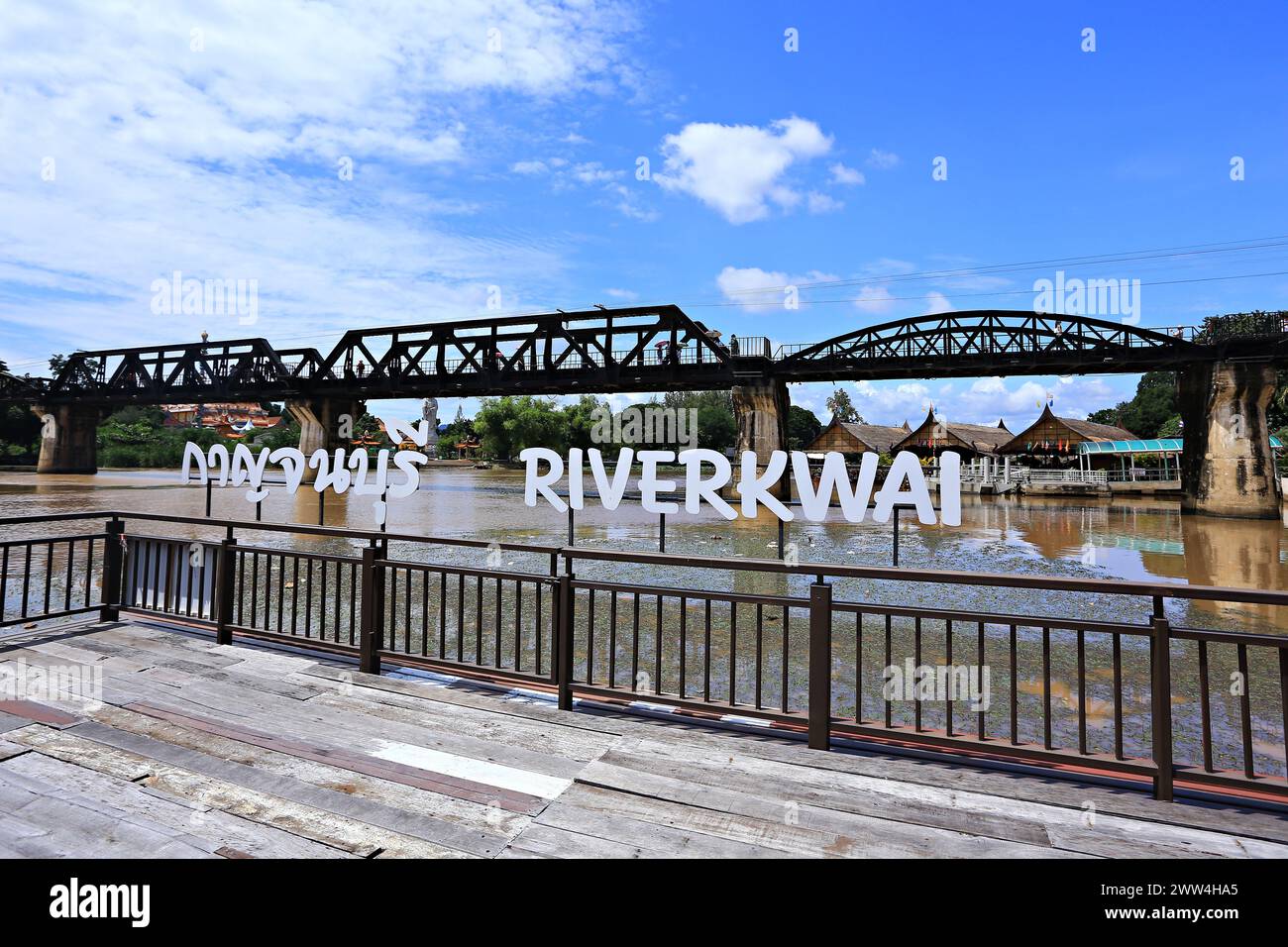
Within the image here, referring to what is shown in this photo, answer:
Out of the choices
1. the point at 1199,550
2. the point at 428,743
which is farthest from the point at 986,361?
the point at 428,743

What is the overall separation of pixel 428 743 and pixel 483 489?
49.4m

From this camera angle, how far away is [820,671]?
4.12m

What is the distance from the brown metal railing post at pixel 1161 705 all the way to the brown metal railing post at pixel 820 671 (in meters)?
1.69

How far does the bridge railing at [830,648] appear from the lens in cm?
363

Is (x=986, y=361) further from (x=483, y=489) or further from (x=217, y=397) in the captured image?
(x=217, y=397)

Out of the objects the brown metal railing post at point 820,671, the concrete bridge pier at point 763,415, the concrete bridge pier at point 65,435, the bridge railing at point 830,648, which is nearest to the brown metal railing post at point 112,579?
the bridge railing at point 830,648

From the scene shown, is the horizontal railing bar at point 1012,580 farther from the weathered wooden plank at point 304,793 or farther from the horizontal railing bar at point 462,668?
the weathered wooden plank at point 304,793

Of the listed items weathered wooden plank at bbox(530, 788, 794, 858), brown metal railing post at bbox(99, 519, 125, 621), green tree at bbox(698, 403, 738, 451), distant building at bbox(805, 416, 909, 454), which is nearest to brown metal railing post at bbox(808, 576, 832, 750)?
weathered wooden plank at bbox(530, 788, 794, 858)

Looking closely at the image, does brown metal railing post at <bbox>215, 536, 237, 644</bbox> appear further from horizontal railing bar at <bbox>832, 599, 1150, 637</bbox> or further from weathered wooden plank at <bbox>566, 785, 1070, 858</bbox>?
horizontal railing bar at <bbox>832, 599, 1150, 637</bbox>

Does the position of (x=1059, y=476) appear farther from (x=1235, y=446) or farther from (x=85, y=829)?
(x=85, y=829)

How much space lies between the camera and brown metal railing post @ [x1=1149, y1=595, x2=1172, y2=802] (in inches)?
137

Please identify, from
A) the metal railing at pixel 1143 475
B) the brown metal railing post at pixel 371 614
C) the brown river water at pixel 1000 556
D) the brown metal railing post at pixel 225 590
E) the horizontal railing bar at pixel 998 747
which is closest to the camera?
the horizontal railing bar at pixel 998 747

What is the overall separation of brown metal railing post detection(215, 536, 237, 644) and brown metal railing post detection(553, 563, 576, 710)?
12.7 feet

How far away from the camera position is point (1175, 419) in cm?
6912
